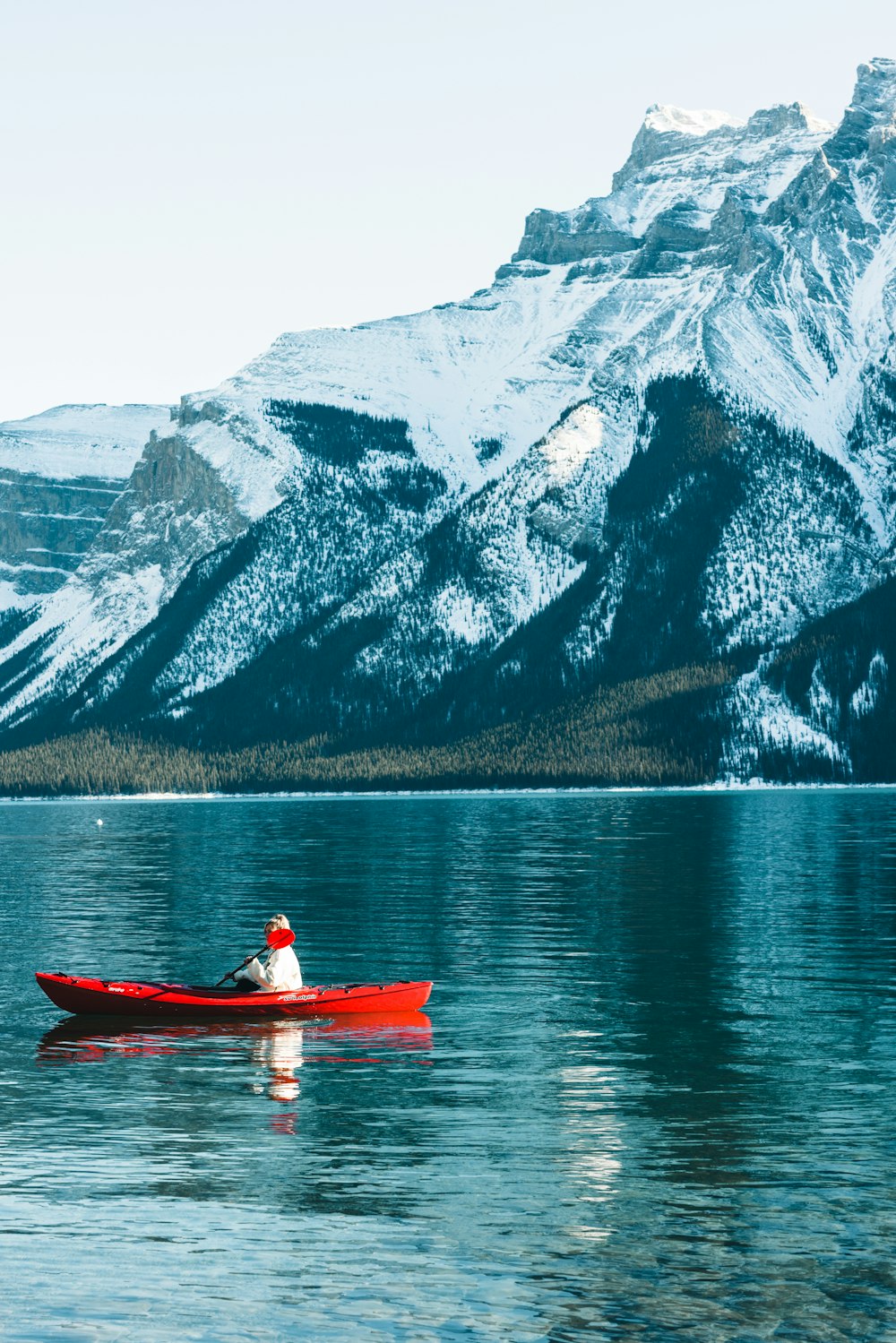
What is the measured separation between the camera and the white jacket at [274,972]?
2568 inches

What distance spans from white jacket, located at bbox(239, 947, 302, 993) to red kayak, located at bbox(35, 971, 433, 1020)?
0.43 m

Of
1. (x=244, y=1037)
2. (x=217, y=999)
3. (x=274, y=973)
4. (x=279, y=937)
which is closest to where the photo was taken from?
(x=244, y=1037)

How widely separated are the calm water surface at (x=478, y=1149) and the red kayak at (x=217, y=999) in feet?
2.53

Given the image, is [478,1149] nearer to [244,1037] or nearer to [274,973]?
[244,1037]

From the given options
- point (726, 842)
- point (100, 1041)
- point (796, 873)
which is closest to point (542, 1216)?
point (100, 1041)

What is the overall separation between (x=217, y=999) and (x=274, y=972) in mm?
2152

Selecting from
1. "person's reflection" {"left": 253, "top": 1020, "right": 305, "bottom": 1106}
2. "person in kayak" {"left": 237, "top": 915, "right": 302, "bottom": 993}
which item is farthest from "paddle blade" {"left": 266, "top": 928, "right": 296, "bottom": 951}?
"person's reflection" {"left": 253, "top": 1020, "right": 305, "bottom": 1106}

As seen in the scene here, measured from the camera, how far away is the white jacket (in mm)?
65231

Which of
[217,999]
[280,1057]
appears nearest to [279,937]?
[217,999]

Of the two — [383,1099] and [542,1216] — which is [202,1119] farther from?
[542,1216]

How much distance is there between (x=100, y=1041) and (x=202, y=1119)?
1507cm

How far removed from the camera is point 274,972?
65125 millimetres

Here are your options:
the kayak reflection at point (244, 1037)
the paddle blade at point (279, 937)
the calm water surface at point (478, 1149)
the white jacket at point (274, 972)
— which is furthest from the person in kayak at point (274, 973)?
the calm water surface at point (478, 1149)

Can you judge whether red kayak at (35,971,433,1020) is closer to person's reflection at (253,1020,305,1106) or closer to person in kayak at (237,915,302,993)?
person in kayak at (237,915,302,993)
